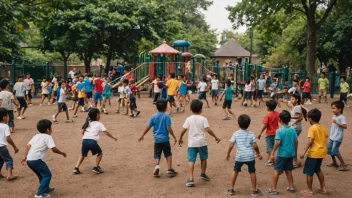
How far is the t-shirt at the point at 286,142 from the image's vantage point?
652 centimetres

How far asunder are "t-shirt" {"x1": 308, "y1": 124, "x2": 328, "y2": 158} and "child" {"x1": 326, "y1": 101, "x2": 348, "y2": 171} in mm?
1115

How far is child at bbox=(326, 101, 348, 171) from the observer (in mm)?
7586

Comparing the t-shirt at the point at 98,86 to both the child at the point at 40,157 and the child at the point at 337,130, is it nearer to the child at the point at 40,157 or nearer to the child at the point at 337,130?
the child at the point at 40,157

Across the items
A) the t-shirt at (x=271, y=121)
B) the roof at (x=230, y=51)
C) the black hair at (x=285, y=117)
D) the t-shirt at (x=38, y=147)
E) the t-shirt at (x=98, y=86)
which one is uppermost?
the roof at (x=230, y=51)

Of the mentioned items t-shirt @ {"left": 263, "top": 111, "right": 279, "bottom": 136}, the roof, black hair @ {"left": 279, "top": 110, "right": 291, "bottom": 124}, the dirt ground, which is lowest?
the dirt ground

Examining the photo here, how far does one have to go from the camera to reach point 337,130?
25.8 feet

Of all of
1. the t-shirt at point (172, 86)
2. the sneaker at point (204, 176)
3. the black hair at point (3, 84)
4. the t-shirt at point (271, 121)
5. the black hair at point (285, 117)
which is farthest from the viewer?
the t-shirt at point (172, 86)

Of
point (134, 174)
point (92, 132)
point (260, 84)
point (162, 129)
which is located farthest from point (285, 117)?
point (260, 84)

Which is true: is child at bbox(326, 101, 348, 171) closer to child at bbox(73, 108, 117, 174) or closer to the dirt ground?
the dirt ground

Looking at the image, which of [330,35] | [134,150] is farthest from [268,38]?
[134,150]

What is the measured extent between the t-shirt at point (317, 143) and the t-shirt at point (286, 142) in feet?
1.00

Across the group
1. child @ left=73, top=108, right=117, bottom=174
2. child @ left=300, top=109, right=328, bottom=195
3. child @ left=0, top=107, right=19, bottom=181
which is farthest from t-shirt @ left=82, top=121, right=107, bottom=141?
child @ left=300, top=109, right=328, bottom=195

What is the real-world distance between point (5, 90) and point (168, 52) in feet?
43.3

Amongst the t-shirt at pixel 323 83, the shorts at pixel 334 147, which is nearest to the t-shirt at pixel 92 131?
the shorts at pixel 334 147
